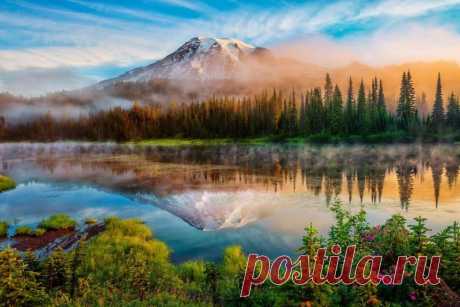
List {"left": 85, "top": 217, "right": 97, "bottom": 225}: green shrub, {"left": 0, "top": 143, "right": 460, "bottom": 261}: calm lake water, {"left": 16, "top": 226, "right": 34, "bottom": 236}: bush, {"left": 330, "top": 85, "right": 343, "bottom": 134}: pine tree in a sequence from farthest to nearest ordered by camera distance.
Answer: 1. {"left": 330, "top": 85, "right": 343, "bottom": 134}: pine tree
2. {"left": 85, "top": 217, "right": 97, "bottom": 225}: green shrub
3. {"left": 16, "top": 226, "right": 34, "bottom": 236}: bush
4. {"left": 0, "top": 143, "right": 460, "bottom": 261}: calm lake water

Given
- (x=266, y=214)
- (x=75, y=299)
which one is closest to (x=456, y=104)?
(x=266, y=214)

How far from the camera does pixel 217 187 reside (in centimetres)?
3616

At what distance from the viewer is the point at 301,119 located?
124 m

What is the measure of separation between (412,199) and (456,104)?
9026 cm

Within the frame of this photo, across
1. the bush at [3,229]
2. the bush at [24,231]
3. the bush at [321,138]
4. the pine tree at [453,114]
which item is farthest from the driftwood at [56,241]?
the pine tree at [453,114]

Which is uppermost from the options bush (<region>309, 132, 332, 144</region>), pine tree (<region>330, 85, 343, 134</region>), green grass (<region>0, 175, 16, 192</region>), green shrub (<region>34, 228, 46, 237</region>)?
Result: pine tree (<region>330, 85, 343, 134</region>)

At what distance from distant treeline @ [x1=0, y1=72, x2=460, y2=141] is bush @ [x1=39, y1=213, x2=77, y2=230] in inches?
3393

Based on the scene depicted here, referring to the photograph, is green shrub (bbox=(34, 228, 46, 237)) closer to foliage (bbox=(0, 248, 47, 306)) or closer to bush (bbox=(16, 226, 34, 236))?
bush (bbox=(16, 226, 34, 236))

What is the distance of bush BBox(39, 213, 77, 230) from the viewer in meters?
22.3

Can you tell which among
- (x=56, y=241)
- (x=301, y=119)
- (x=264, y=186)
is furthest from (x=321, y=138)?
(x=56, y=241)

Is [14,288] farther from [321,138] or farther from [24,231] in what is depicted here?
[321,138]

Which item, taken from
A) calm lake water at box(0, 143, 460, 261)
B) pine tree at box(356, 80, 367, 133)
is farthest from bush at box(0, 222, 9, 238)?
pine tree at box(356, 80, 367, 133)

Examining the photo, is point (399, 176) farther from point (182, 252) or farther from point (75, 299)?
point (75, 299)

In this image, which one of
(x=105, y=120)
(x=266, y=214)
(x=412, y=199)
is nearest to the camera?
(x=266, y=214)
